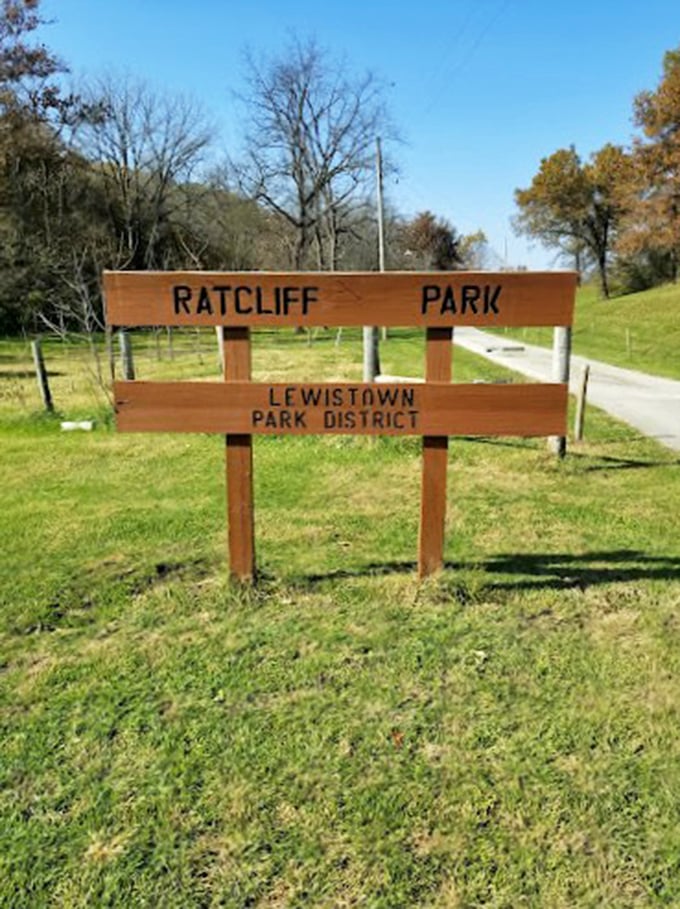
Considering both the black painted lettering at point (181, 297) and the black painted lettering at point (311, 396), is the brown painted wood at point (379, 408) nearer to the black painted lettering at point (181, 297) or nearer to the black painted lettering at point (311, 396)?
the black painted lettering at point (311, 396)

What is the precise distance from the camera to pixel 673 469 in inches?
223

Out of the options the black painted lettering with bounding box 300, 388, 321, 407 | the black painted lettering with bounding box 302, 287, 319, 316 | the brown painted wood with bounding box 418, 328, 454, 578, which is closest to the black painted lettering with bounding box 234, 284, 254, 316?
the black painted lettering with bounding box 302, 287, 319, 316

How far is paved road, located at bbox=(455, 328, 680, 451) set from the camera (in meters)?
7.74

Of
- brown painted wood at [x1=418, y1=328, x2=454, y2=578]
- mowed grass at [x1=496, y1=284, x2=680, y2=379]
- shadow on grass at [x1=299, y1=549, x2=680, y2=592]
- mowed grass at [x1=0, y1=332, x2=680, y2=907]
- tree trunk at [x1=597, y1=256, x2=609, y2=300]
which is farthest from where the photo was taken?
tree trunk at [x1=597, y1=256, x2=609, y2=300]

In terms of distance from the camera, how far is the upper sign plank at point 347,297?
2988mm

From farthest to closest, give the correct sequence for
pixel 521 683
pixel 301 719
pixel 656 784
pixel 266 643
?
pixel 266 643 < pixel 521 683 < pixel 301 719 < pixel 656 784

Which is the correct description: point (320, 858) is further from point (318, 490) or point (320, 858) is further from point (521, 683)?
point (318, 490)

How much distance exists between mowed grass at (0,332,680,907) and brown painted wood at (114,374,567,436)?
84cm

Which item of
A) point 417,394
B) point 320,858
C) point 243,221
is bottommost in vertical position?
point 320,858

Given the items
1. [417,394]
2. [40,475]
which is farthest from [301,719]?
[40,475]

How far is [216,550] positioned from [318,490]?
136 cm

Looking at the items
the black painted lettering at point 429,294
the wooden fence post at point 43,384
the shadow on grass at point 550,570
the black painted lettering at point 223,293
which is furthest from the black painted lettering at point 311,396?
the wooden fence post at point 43,384

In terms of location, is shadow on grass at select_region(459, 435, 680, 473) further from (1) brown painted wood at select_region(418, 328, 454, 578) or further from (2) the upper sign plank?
(2) the upper sign plank

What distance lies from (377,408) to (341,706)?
1.41 m
